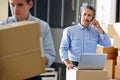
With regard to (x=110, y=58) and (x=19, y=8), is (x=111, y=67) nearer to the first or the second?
(x=110, y=58)

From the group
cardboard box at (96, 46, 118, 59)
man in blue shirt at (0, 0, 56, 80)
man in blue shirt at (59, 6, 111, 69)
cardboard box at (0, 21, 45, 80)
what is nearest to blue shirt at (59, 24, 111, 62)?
man in blue shirt at (59, 6, 111, 69)

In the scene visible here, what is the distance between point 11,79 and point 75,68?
5.24 feet

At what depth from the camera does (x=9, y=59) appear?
151 centimetres

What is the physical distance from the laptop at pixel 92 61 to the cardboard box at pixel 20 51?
1343 millimetres

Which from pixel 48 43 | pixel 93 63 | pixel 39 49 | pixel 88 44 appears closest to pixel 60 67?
pixel 88 44

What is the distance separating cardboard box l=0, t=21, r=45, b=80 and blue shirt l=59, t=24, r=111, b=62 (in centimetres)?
173

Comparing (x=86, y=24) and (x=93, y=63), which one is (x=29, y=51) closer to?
(x=93, y=63)

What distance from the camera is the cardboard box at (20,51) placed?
4.95ft

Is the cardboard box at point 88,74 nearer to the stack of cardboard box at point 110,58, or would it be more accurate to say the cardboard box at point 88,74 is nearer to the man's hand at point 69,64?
the man's hand at point 69,64

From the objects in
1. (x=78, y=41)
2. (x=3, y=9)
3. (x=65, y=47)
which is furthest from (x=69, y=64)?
(x=3, y=9)

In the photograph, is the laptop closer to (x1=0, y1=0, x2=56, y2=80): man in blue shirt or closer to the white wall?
(x1=0, y1=0, x2=56, y2=80): man in blue shirt

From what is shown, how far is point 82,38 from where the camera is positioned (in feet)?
11.2

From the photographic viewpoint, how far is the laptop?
113 inches

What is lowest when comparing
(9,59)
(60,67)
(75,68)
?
(60,67)
